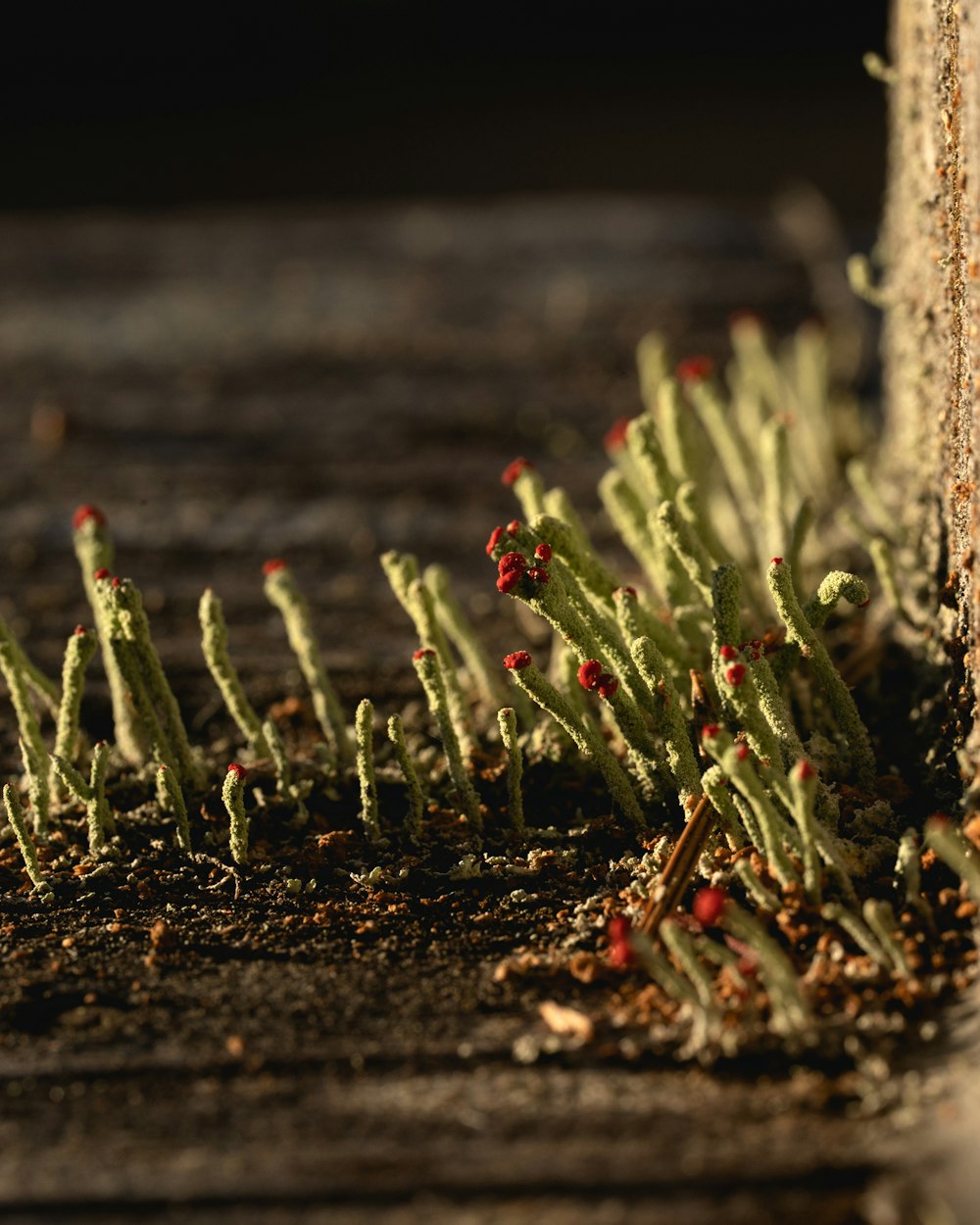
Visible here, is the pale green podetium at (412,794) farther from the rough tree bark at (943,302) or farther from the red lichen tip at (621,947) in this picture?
the rough tree bark at (943,302)

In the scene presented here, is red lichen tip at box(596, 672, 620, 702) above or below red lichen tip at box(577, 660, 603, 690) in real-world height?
below

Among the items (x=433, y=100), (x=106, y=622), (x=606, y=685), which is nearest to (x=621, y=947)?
(x=606, y=685)

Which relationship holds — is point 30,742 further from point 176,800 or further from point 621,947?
point 621,947

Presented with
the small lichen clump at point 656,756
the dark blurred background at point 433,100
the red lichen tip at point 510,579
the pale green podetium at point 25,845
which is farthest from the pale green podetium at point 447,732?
the dark blurred background at point 433,100

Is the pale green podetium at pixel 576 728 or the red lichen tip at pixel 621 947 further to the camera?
the pale green podetium at pixel 576 728

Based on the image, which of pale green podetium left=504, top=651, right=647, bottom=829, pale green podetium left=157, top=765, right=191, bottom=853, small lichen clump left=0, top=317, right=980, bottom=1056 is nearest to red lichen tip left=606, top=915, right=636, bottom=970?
small lichen clump left=0, top=317, right=980, bottom=1056

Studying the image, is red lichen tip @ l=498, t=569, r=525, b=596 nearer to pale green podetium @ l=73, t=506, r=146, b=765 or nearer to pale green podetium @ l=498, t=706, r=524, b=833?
pale green podetium @ l=498, t=706, r=524, b=833

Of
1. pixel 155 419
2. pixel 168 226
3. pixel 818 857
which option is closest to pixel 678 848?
pixel 818 857

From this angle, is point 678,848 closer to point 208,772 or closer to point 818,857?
point 818,857
